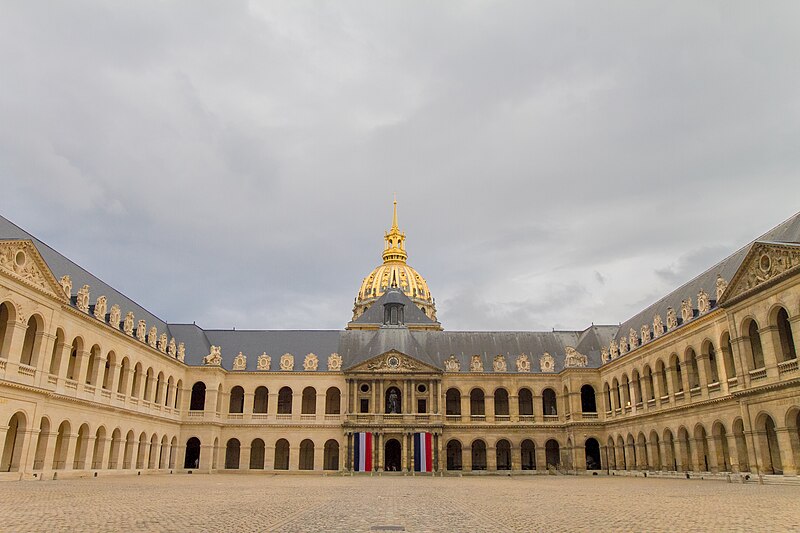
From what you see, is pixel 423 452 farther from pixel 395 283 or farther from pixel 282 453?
pixel 395 283

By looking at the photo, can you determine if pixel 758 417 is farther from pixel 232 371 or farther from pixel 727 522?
pixel 232 371

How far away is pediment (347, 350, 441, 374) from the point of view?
2601 inches

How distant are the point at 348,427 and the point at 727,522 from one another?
51643 millimetres

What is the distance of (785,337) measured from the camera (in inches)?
1403

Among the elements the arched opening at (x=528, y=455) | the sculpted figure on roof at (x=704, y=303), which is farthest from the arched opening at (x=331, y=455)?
the sculpted figure on roof at (x=704, y=303)

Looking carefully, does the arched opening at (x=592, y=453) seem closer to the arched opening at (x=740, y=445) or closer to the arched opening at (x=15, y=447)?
the arched opening at (x=740, y=445)

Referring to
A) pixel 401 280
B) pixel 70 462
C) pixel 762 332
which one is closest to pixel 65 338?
pixel 70 462

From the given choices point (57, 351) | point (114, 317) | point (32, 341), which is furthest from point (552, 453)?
point (32, 341)

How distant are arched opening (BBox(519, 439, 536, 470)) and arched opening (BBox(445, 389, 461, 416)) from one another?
760 cm

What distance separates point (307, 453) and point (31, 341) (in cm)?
3426

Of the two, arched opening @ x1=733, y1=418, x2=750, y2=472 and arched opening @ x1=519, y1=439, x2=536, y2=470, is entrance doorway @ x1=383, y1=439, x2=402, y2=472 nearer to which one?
arched opening @ x1=519, y1=439, x2=536, y2=470

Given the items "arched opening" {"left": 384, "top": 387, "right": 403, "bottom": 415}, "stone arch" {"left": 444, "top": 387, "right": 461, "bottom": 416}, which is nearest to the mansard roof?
"stone arch" {"left": 444, "top": 387, "right": 461, "bottom": 416}

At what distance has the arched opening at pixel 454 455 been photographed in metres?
67.0

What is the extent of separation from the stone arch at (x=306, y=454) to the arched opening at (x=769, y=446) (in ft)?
142
